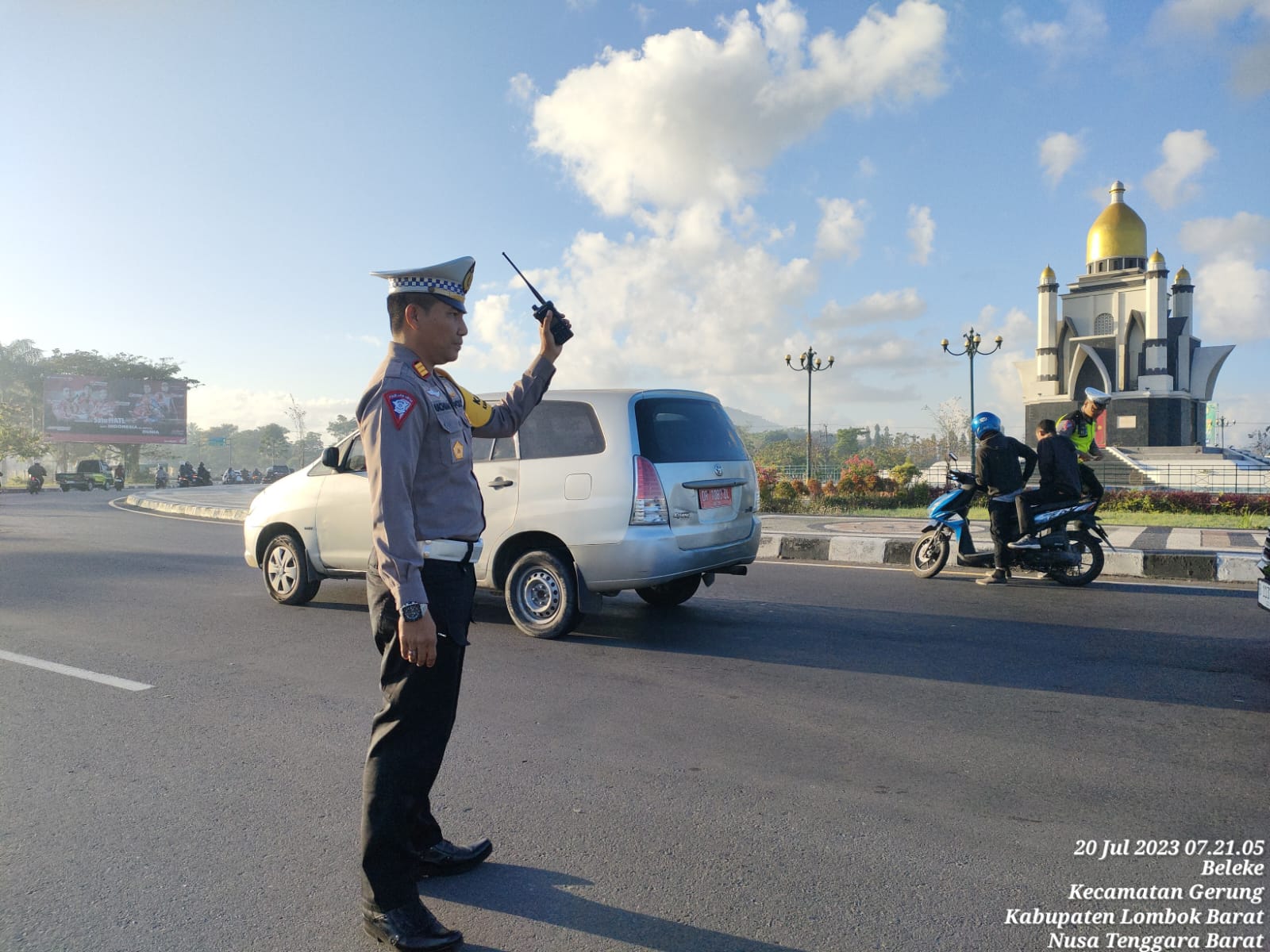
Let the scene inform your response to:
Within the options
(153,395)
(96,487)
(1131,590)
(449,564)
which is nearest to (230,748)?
(449,564)

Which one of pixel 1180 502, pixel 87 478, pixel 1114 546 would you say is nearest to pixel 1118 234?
pixel 1180 502

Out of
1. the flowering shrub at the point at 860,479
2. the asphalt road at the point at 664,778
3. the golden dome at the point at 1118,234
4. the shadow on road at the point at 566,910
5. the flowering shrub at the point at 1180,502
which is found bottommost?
the shadow on road at the point at 566,910

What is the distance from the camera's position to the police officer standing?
232 centimetres

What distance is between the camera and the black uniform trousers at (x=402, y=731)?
7.73 feet

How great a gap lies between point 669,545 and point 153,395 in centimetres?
7214

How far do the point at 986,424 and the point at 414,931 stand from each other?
803 centimetres

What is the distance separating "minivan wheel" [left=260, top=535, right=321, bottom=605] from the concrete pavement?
18.9ft

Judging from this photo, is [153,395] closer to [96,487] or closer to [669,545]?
[96,487]

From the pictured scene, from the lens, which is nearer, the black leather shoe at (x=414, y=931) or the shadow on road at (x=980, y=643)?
the black leather shoe at (x=414, y=931)

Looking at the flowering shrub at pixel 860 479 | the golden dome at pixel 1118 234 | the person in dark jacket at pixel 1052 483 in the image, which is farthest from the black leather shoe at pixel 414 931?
the golden dome at pixel 1118 234

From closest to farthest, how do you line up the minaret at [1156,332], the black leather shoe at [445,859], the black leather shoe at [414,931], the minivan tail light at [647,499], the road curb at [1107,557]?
the black leather shoe at [414,931]
the black leather shoe at [445,859]
the minivan tail light at [647,499]
the road curb at [1107,557]
the minaret at [1156,332]

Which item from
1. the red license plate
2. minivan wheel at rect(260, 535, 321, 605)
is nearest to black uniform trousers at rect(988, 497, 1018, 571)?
the red license plate

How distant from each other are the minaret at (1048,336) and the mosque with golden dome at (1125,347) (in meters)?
0.04

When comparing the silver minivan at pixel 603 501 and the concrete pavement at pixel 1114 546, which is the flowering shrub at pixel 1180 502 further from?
the silver minivan at pixel 603 501
